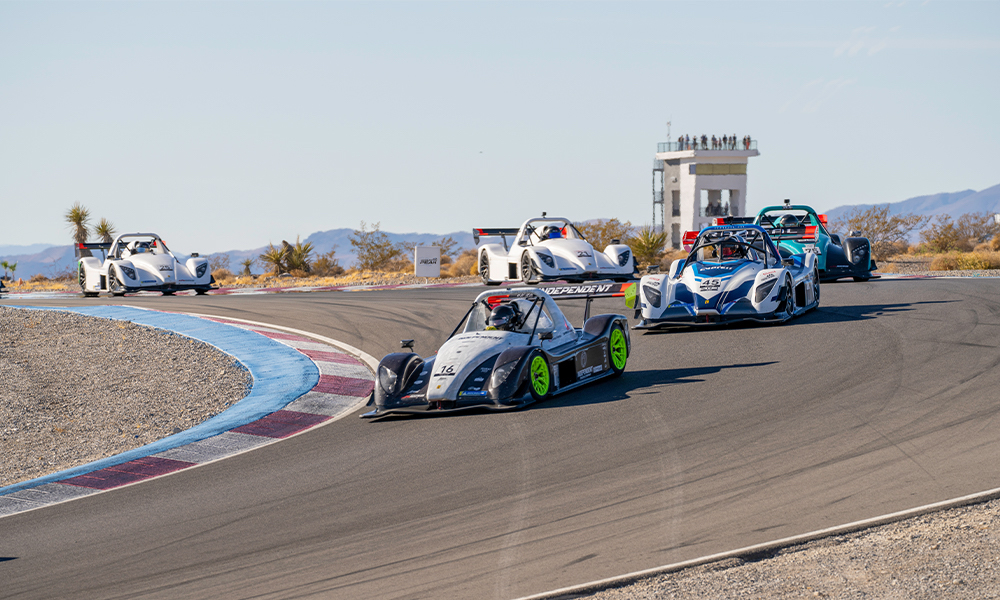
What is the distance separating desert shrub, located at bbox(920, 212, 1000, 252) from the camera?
140 feet

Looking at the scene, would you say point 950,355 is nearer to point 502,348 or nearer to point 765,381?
point 765,381

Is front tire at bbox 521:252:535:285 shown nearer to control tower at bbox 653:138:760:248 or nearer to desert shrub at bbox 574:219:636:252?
desert shrub at bbox 574:219:636:252

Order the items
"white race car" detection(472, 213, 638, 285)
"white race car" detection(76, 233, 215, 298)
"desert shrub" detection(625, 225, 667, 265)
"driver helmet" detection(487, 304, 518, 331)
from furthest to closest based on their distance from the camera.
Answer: "desert shrub" detection(625, 225, 667, 265) → "white race car" detection(76, 233, 215, 298) → "white race car" detection(472, 213, 638, 285) → "driver helmet" detection(487, 304, 518, 331)

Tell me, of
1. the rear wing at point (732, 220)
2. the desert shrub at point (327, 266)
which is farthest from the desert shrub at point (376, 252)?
the rear wing at point (732, 220)

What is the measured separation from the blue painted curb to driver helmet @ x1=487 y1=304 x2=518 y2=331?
2.71 m

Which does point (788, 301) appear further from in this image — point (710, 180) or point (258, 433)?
point (710, 180)

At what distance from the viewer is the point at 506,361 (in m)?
9.46

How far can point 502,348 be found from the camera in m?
9.81

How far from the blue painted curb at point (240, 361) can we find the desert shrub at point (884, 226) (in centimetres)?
3344

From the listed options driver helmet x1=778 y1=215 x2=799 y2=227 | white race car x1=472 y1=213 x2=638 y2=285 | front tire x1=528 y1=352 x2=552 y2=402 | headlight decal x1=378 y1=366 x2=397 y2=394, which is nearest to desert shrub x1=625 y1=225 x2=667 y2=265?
white race car x1=472 y1=213 x2=638 y2=285

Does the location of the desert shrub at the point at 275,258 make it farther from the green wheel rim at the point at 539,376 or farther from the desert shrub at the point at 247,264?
the green wheel rim at the point at 539,376

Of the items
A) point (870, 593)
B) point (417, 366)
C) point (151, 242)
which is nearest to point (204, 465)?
point (417, 366)

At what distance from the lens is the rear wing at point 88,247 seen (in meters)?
27.5

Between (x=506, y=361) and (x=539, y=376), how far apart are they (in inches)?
20.5
